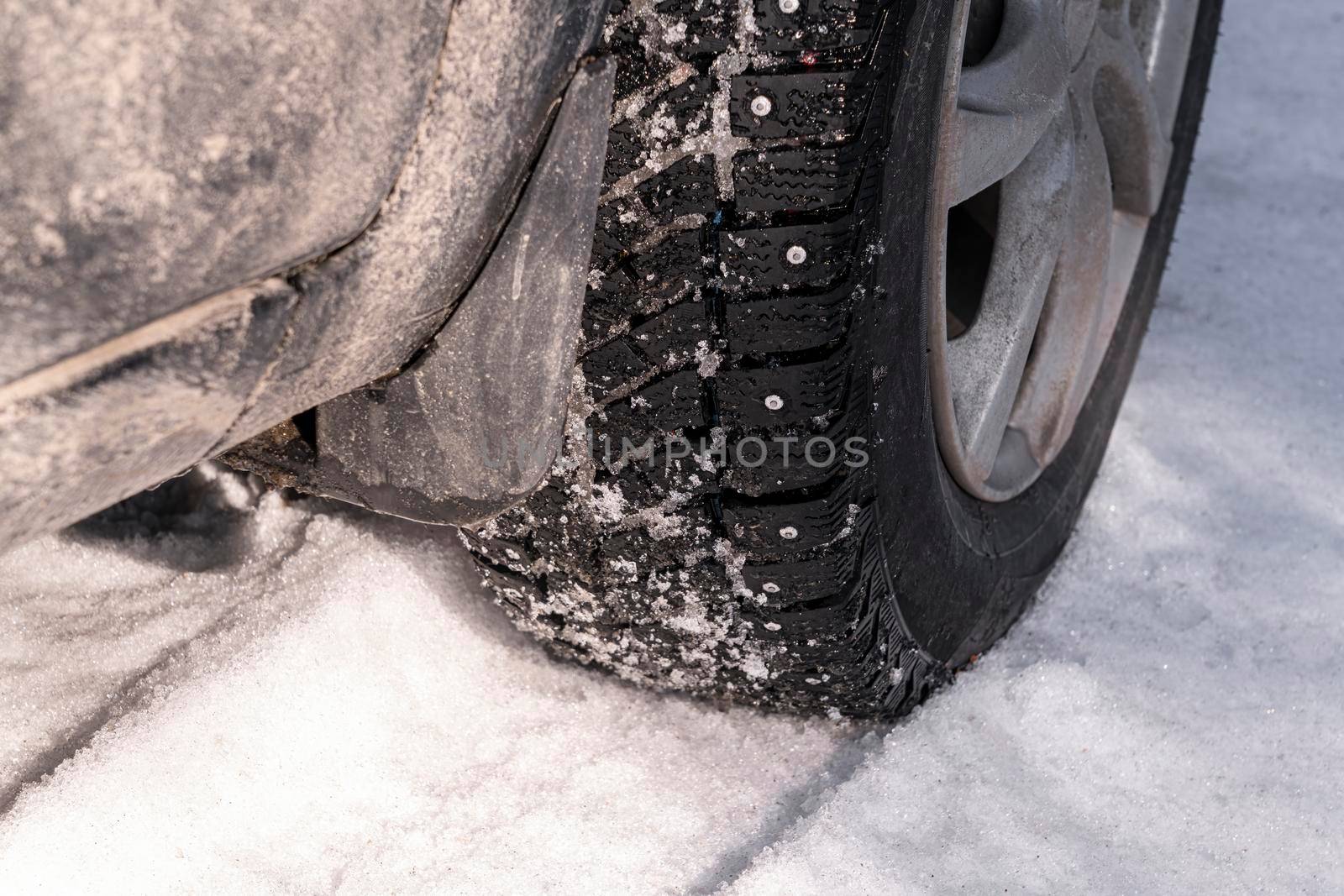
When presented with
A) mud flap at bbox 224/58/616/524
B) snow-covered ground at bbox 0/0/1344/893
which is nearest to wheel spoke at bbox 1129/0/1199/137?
snow-covered ground at bbox 0/0/1344/893

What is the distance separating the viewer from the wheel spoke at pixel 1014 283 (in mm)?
1206

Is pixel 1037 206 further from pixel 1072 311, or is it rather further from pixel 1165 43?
pixel 1165 43

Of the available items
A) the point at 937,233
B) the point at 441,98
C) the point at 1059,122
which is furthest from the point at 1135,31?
the point at 441,98

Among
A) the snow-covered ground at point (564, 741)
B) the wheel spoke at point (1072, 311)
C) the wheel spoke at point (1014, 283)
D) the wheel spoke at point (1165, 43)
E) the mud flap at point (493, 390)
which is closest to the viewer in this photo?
the mud flap at point (493, 390)

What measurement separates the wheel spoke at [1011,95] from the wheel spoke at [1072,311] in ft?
0.61

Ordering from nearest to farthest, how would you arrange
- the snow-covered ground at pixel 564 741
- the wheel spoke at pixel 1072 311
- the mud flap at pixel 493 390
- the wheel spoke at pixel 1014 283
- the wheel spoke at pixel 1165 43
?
the mud flap at pixel 493 390, the snow-covered ground at pixel 564 741, the wheel spoke at pixel 1014 283, the wheel spoke at pixel 1072 311, the wheel spoke at pixel 1165 43

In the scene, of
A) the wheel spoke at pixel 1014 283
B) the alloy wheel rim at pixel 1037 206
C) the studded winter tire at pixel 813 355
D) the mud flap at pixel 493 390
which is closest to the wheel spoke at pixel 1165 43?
the alloy wheel rim at pixel 1037 206

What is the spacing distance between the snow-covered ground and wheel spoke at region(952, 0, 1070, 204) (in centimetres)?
53

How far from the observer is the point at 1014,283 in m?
1.26

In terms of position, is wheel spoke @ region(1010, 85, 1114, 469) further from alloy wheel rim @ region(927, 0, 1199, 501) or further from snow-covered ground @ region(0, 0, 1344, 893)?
snow-covered ground @ region(0, 0, 1344, 893)

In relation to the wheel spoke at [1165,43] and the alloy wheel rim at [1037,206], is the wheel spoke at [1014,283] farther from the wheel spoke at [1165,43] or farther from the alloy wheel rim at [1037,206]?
the wheel spoke at [1165,43]

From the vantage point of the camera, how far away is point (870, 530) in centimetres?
99

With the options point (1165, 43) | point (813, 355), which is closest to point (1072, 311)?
point (1165, 43)

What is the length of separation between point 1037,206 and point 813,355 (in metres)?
0.51
